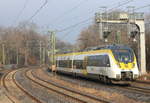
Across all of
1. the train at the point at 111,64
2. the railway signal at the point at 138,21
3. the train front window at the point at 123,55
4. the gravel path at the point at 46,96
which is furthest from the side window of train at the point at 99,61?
the railway signal at the point at 138,21

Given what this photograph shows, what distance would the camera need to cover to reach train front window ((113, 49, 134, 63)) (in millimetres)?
19484

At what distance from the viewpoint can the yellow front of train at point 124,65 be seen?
1897 centimetres

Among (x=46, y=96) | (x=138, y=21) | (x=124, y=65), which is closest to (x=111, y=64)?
(x=124, y=65)

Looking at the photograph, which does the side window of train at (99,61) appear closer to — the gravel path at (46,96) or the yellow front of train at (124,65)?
the yellow front of train at (124,65)

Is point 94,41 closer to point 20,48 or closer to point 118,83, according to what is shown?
point 20,48

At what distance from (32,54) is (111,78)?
270 feet

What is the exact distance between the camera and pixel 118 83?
771 inches

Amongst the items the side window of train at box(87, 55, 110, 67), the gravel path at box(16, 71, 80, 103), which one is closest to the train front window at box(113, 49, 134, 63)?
the side window of train at box(87, 55, 110, 67)

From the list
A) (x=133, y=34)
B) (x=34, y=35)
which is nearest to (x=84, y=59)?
(x=133, y=34)

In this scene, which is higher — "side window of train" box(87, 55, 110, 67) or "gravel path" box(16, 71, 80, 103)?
"side window of train" box(87, 55, 110, 67)

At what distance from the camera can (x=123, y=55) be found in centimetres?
1977

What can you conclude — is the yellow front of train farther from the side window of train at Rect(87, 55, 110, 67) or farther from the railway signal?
the railway signal

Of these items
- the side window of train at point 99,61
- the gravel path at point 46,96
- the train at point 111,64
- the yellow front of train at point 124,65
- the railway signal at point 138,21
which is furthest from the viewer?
the railway signal at point 138,21

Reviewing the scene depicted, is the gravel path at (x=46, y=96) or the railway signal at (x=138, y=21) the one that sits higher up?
the railway signal at (x=138, y=21)
